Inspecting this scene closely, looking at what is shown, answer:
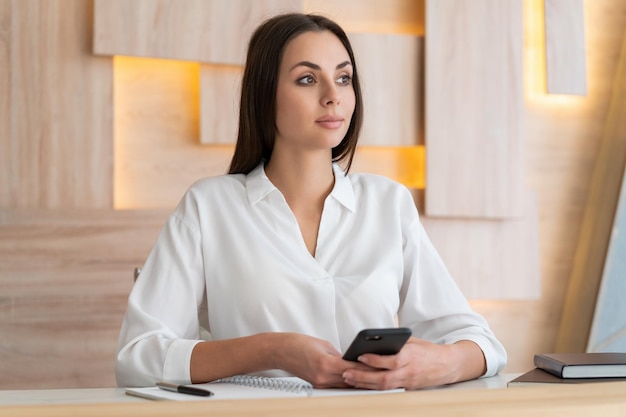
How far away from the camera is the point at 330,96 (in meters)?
1.69

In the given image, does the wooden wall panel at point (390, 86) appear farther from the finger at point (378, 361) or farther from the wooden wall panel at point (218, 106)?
the finger at point (378, 361)

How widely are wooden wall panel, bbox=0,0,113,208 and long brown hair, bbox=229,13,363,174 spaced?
1030 mm

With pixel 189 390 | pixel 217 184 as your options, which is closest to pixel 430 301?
pixel 217 184

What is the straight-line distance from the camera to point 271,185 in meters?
1.76

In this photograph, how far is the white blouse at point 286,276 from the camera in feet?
5.31

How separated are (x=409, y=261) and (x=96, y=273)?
133 cm

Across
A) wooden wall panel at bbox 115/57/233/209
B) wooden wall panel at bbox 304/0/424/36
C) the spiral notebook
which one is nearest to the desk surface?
the spiral notebook

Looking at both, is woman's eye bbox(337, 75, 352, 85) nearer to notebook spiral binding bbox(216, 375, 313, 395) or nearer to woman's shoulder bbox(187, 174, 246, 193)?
woman's shoulder bbox(187, 174, 246, 193)

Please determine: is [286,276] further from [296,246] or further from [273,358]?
[273,358]

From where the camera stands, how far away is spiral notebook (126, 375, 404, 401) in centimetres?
119

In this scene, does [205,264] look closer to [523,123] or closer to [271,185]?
[271,185]

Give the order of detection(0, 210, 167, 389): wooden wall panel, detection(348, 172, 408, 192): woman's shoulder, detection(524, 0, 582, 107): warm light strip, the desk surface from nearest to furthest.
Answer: the desk surface, detection(348, 172, 408, 192): woman's shoulder, detection(0, 210, 167, 389): wooden wall panel, detection(524, 0, 582, 107): warm light strip

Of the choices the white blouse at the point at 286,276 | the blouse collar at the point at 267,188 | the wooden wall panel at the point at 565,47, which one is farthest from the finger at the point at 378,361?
the wooden wall panel at the point at 565,47

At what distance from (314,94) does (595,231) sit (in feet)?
6.53
